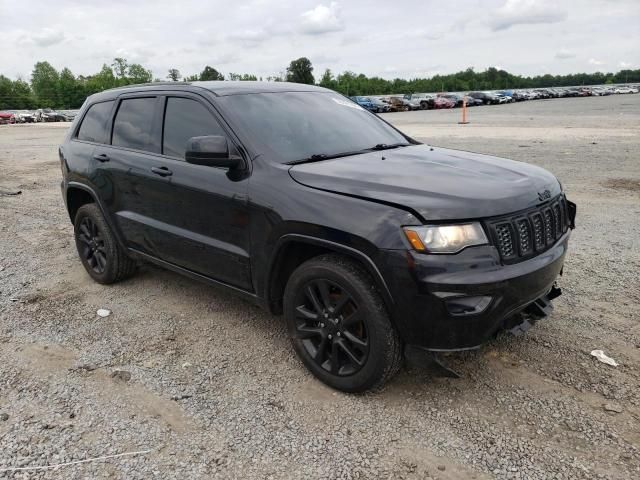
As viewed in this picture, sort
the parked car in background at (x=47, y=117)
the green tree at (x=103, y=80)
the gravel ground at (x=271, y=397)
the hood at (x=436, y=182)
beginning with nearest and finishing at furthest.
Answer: the gravel ground at (x=271, y=397)
the hood at (x=436, y=182)
the parked car in background at (x=47, y=117)
the green tree at (x=103, y=80)

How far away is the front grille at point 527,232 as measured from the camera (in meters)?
2.72

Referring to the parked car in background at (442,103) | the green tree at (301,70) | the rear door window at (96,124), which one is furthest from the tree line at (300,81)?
the rear door window at (96,124)

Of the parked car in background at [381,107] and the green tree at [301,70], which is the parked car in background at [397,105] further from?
the green tree at [301,70]

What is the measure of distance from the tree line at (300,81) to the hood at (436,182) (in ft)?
192

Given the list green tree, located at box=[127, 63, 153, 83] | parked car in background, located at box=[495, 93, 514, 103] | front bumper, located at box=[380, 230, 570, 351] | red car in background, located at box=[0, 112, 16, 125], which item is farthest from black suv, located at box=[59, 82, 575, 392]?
green tree, located at box=[127, 63, 153, 83]

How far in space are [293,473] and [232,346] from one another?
55.6 inches

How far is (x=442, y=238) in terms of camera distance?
2627mm

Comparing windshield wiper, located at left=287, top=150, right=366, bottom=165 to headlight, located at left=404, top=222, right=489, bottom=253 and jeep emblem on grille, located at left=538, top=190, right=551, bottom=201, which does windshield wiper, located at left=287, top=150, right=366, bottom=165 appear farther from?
jeep emblem on grille, located at left=538, top=190, right=551, bottom=201

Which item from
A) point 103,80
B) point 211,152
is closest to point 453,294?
point 211,152

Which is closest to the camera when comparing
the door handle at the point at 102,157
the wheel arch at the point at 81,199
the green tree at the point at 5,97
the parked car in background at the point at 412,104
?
the door handle at the point at 102,157

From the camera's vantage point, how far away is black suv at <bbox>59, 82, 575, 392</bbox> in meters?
2.66

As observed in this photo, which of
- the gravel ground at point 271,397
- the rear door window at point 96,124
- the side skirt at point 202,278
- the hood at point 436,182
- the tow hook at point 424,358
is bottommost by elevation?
the gravel ground at point 271,397

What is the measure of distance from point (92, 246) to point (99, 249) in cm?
14

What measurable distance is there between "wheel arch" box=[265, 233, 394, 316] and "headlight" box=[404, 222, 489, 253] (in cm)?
26
